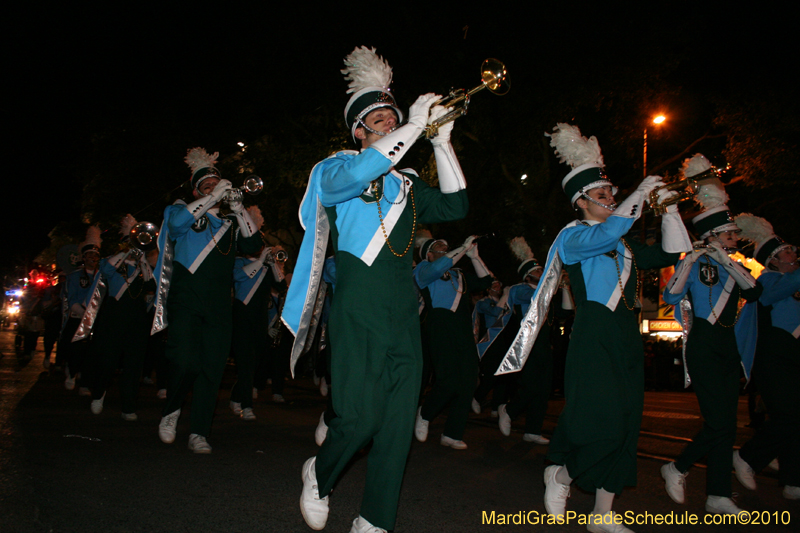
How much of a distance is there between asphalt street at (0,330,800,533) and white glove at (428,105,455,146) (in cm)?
212

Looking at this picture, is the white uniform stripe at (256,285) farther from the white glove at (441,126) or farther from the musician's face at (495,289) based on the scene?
the white glove at (441,126)

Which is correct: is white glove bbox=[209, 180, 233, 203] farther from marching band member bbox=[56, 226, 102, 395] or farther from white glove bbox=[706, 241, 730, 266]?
marching band member bbox=[56, 226, 102, 395]

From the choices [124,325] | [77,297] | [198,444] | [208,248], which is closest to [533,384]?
[198,444]

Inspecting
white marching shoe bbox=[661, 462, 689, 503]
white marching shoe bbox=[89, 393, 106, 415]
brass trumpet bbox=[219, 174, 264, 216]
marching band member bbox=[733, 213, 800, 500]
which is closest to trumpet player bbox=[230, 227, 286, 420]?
white marching shoe bbox=[89, 393, 106, 415]

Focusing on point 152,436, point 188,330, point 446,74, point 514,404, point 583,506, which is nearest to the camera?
point 583,506

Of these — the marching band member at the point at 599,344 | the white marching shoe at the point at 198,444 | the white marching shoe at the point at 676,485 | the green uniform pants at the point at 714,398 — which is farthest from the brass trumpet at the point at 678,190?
the white marching shoe at the point at 198,444

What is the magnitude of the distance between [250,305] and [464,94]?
5.92 metres

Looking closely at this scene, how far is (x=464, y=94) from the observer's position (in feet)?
11.2

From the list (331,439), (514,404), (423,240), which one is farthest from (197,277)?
(514,404)

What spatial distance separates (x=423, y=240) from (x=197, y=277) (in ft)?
10.8

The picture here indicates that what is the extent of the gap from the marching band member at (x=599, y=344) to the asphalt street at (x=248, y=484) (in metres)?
0.35

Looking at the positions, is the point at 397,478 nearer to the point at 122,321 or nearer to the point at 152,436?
the point at 152,436

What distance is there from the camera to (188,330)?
549cm

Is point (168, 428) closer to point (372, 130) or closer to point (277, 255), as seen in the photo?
point (372, 130)
